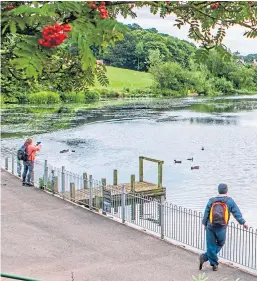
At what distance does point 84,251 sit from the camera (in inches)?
441

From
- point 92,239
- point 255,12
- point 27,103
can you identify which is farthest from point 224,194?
point 27,103

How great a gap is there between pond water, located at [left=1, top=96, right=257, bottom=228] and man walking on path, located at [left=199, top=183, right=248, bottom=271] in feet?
30.2

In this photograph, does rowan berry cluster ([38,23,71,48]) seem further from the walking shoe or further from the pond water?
the pond water

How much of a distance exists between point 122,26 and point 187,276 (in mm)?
7898

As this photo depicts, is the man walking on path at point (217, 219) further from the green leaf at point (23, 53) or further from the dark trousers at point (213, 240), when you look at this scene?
the green leaf at point (23, 53)

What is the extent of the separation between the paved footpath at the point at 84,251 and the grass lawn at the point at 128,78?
9778cm

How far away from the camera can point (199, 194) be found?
81.0ft

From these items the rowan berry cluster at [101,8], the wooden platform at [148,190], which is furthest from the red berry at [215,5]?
the wooden platform at [148,190]

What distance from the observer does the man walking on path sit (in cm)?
968

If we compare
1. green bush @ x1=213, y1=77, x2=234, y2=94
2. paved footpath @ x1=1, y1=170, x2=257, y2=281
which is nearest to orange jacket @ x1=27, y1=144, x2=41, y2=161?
paved footpath @ x1=1, y1=170, x2=257, y2=281

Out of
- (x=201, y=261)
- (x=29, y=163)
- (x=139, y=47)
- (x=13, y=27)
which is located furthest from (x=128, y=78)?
(x=13, y=27)

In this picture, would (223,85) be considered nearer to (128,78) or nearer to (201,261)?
(128,78)

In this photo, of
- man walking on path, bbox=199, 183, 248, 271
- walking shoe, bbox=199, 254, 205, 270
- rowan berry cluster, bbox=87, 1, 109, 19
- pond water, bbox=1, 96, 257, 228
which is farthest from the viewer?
pond water, bbox=1, 96, 257, 228

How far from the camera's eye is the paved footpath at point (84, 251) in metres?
9.89
